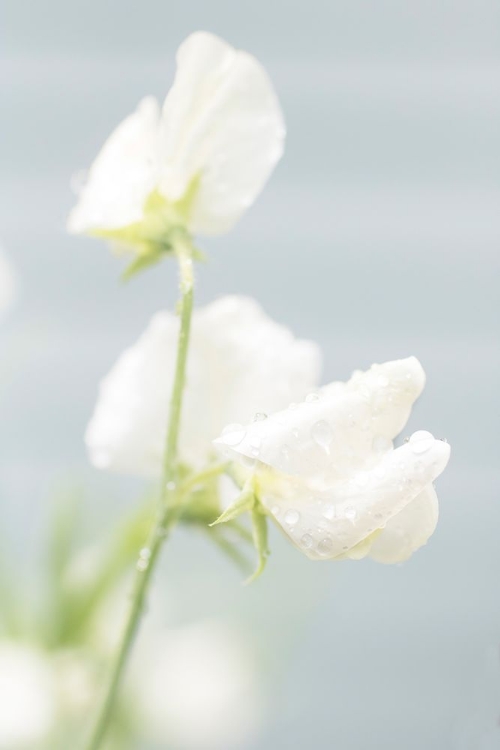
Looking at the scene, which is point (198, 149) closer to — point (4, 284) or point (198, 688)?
point (4, 284)

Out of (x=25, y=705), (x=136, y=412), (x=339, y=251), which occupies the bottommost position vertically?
(x=25, y=705)

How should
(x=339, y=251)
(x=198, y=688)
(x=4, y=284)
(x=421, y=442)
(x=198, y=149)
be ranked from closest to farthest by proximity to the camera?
(x=421, y=442)
(x=198, y=149)
(x=4, y=284)
(x=198, y=688)
(x=339, y=251)

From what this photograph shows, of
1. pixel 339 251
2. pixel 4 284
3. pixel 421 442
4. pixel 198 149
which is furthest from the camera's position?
pixel 339 251

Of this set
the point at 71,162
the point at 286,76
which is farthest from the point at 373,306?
the point at 71,162

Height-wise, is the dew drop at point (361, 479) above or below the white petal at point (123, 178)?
below

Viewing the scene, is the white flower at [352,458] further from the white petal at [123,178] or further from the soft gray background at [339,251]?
the soft gray background at [339,251]

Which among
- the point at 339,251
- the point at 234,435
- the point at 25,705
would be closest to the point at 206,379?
the point at 234,435

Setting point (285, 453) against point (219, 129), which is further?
point (219, 129)

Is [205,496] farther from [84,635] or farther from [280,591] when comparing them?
[280,591]

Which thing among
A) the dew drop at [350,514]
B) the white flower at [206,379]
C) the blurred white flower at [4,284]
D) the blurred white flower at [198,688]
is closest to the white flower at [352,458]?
the dew drop at [350,514]
